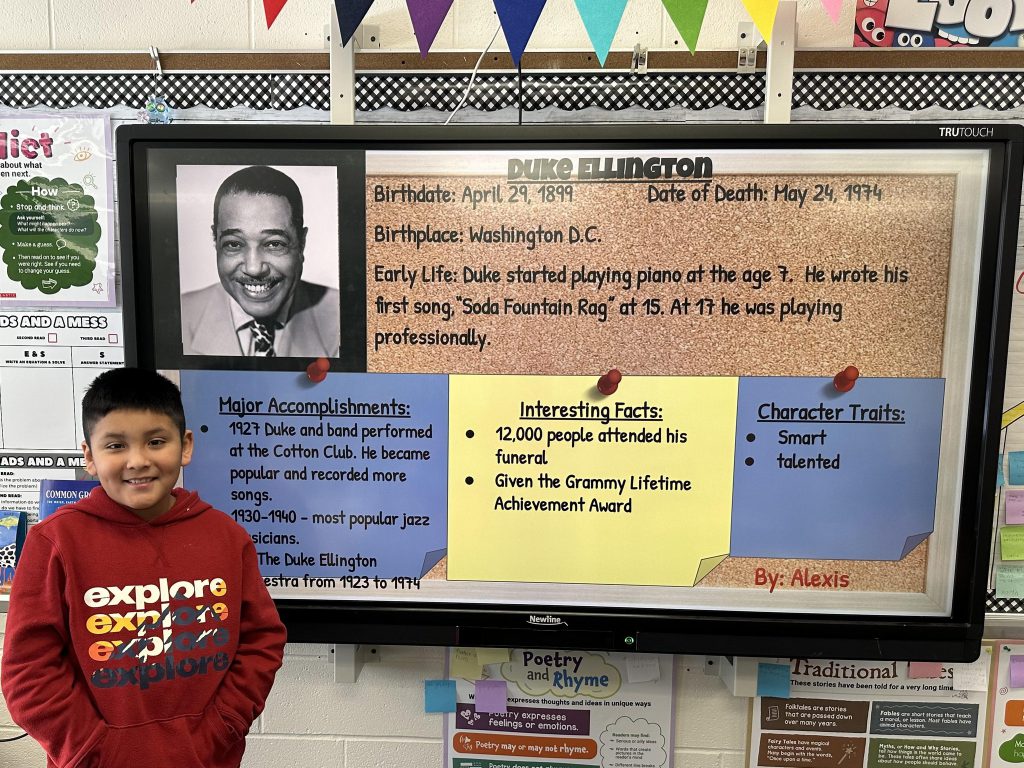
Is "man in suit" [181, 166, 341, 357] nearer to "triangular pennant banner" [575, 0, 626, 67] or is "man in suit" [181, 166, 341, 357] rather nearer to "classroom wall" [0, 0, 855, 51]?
"classroom wall" [0, 0, 855, 51]

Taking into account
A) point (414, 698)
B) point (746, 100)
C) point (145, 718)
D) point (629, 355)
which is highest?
point (746, 100)

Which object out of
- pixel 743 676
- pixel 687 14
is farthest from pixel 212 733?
pixel 687 14

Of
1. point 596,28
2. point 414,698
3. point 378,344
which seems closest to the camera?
point 596,28

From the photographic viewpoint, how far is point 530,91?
3.74 feet

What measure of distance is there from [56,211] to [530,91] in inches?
35.9

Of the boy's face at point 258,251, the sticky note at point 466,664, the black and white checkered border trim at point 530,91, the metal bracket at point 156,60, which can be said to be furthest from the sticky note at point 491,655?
the metal bracket at point 156,60

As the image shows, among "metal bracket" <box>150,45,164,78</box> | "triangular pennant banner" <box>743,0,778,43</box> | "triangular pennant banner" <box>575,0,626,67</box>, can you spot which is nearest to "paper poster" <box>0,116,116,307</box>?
"metal bracket" <box>150,45,164,78</box>

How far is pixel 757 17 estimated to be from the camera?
3.10 feet

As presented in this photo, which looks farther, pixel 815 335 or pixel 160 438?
pixel 815 335

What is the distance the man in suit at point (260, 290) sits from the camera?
104 centimetres

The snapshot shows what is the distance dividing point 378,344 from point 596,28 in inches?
23.6

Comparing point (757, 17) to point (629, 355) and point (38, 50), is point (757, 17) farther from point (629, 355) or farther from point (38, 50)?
point (38, 50)

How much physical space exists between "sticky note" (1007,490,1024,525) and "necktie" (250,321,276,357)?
136 centimetres

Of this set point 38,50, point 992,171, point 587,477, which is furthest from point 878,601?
point 38,50
